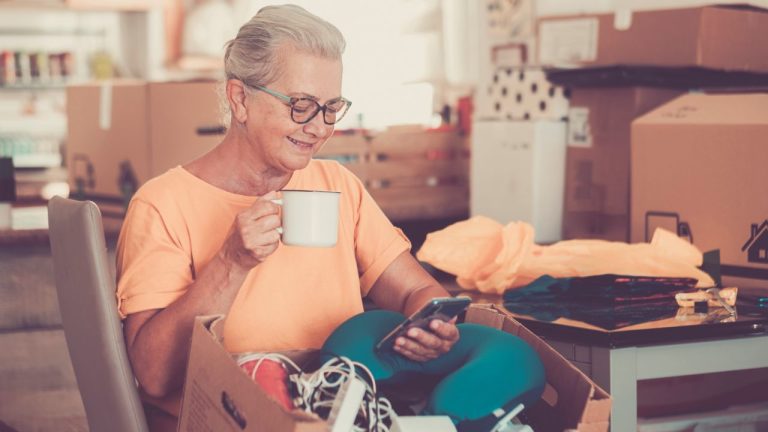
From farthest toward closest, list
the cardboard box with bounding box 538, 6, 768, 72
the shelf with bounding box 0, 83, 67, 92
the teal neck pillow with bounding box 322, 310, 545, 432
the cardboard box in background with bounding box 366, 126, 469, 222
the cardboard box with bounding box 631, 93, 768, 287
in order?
1. the shelf with bounding box 0, 83, 67, 92
2. the cardboard box in background with bounding box 366, 126, 469, 222
3. the cardboard box with bounding box 538, 6, 768, 72
4. the cardboard box with bounding box 631, 93, 768, 287
5. the teal neck pillow with bounding box 322, 310, 545, 432

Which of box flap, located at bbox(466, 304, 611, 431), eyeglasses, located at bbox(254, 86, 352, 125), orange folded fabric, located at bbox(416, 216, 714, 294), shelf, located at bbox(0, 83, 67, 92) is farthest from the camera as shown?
shelf, located at bbox(0, 83, 67, 92)

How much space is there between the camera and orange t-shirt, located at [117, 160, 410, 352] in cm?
153

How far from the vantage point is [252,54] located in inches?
63.1

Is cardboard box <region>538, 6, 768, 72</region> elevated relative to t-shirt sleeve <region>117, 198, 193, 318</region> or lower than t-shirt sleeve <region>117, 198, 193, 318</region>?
elevated

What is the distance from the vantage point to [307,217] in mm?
1415

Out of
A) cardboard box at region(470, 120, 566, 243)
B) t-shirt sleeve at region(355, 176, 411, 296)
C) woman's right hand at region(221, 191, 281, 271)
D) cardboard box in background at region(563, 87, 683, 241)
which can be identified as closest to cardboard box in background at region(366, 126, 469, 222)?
cardboard box at region(470, 120, 566, 243)

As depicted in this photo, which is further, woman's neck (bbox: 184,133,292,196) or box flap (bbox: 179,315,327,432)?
woman's neck (bbox: 184,133,292,196)

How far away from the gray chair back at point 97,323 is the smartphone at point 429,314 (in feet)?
1.22

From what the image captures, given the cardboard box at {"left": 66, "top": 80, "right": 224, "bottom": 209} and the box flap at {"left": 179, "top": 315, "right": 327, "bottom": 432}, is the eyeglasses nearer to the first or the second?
the box flap at {"left": 179, "top": 315, "right": 327, "bottom": 432}

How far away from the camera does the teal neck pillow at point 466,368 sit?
1.36 metres

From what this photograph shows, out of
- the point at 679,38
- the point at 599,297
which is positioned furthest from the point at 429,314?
the point at 679,38

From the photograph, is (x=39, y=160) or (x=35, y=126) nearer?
(x=39, y=160)

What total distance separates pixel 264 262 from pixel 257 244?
0.79ft

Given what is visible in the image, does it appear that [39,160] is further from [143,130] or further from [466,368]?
[466,368]
